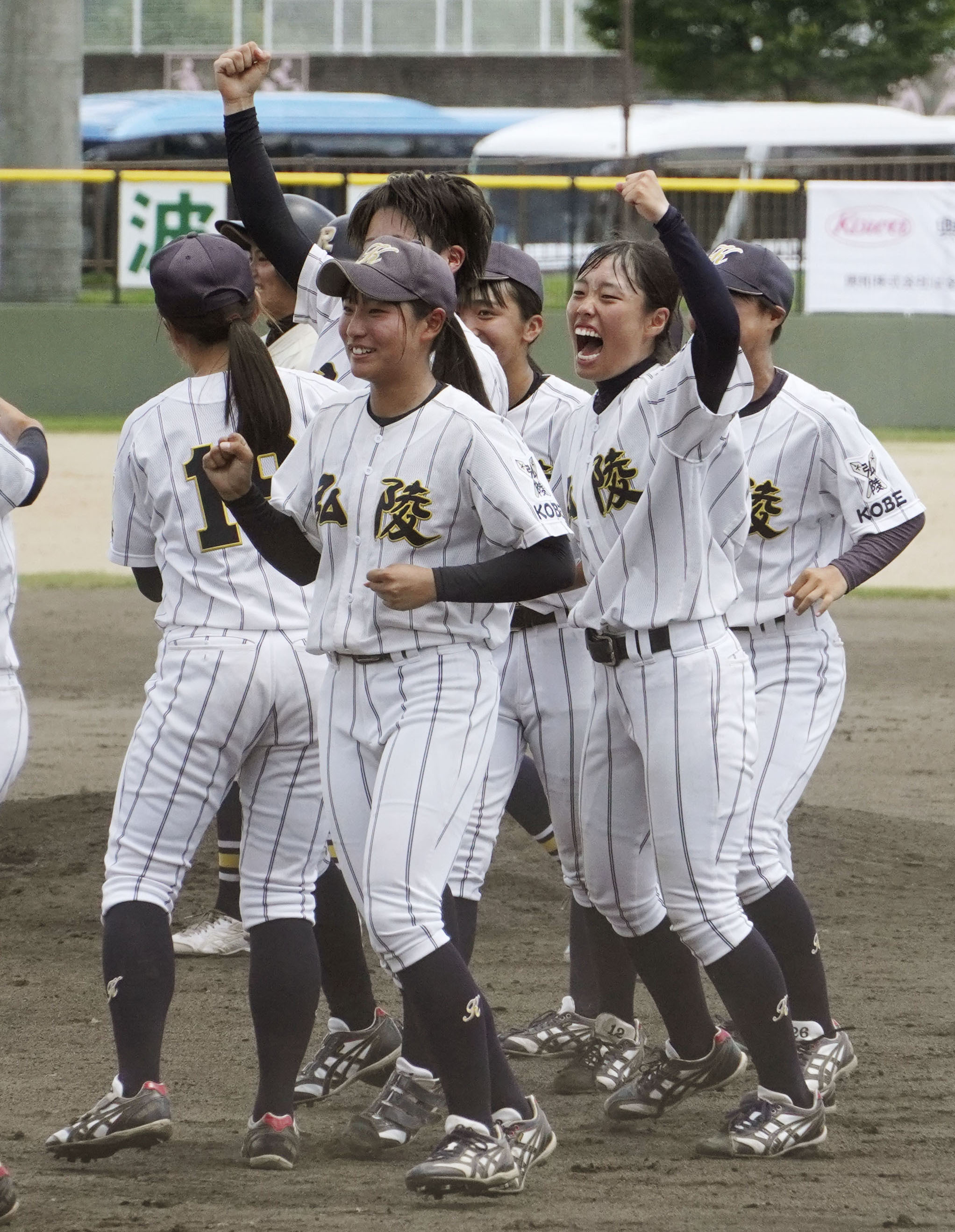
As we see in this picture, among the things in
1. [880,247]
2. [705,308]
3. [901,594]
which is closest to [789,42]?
[880,247]

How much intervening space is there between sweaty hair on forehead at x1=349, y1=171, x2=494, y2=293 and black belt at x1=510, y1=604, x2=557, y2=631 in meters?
0.74

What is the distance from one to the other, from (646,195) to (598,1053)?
5.93ft

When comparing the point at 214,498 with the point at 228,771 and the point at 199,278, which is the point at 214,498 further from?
the point at 228,771

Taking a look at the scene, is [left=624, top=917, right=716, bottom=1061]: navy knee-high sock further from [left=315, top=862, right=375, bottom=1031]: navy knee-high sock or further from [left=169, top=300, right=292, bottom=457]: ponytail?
[left=169, top=300, right=292, bottom=457]: ponytail

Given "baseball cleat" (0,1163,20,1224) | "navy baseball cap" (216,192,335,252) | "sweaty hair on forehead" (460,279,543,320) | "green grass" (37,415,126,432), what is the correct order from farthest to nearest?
1. "green grass" (37,415,126,432)
2. "navy baseball cap" (216,192,335,252)
3. "sweaty hair on forehead" (460,279,543,320)
4. "baseball cleat" (0,1163,20,1224)

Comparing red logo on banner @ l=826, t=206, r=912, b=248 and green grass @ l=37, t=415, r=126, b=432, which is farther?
red logo on banner @ l=826, t=206, r=912, b=248

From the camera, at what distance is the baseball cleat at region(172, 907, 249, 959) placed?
4.66 metres

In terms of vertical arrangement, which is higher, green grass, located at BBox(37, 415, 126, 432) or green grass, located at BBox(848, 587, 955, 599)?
green grass, located at BBox(37, 415, 126, 432)

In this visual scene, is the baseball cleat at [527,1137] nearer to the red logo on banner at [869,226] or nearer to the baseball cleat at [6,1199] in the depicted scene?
the baseball cleat at [6,1199]

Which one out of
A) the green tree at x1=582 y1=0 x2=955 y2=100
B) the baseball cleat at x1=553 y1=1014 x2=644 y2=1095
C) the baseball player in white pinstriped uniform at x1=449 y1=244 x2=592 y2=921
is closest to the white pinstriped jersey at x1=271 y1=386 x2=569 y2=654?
the baseball player in white pinstriped uniform at x1=449 y1=244 x2=592 y2=921

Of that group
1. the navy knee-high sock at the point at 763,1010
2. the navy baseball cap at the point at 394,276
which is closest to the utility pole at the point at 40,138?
the navy baseball cap at the point at 394,276

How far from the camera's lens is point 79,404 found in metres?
17.7

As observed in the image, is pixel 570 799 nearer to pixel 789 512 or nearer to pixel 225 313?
pixel 789 512

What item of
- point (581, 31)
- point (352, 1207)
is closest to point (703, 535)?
point (352, 1207)
